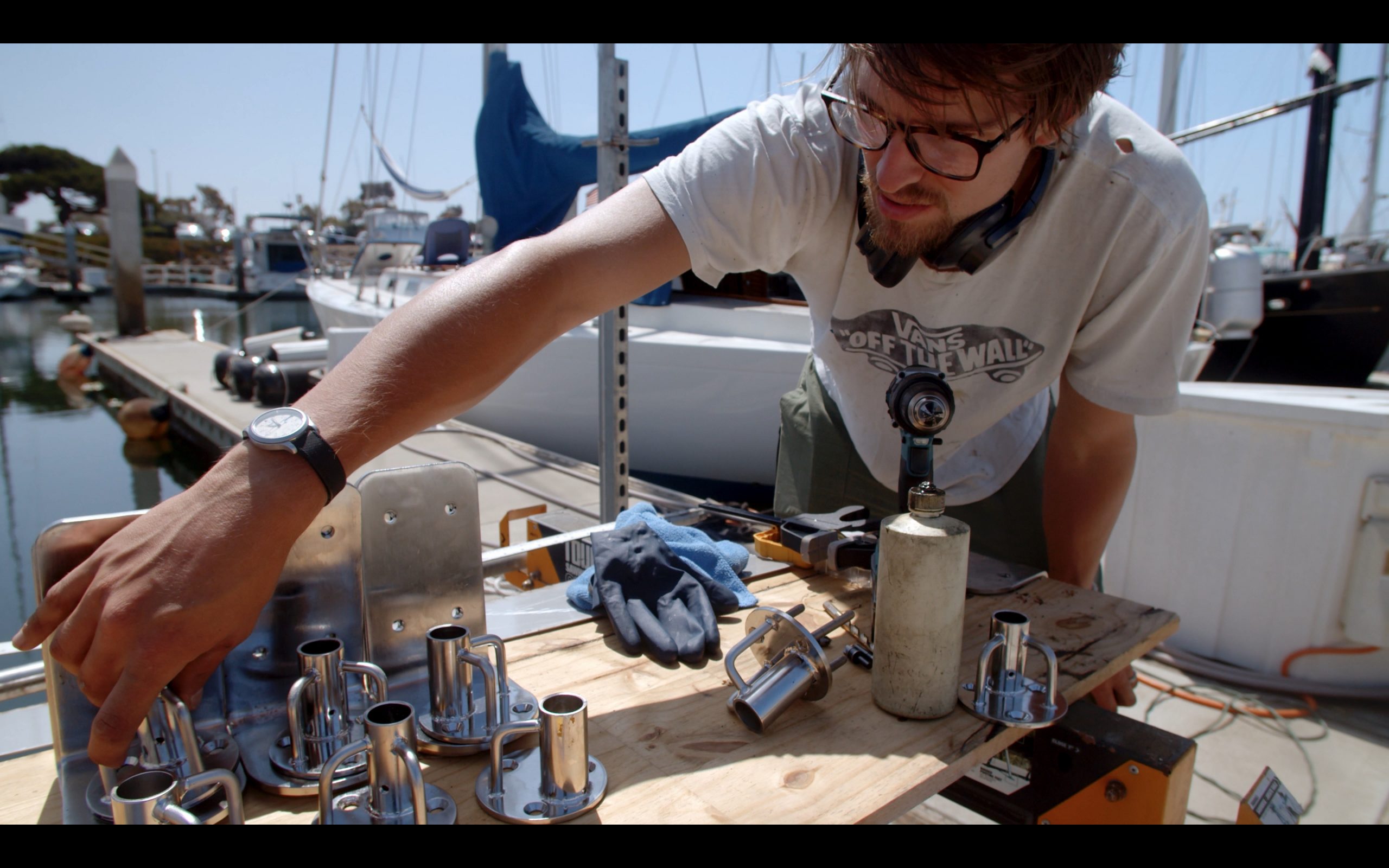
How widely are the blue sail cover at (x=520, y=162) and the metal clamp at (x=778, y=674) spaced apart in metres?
4.53

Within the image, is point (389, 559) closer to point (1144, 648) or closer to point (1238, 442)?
point (1144, 648)

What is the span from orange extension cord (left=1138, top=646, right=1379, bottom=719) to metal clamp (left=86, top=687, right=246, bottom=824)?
9.65 ft

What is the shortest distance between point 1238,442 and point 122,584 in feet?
10.4

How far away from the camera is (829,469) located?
1.78 meters

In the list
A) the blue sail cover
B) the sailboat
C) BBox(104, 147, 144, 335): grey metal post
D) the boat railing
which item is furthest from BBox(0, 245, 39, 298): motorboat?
the sailboat

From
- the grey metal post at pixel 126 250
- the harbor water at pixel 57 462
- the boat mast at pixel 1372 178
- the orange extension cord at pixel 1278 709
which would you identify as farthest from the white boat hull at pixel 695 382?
the boat mast at pixel 1372 178

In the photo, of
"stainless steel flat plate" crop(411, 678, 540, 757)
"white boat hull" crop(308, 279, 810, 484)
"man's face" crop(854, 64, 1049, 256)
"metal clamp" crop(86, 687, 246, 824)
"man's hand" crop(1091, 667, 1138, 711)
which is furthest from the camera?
"white boat hull" crop(308, 279, 810, 484)

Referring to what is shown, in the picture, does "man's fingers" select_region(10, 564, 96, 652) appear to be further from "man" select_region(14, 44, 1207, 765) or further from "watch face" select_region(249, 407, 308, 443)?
"watch face" select_region(249, 407, 308, 443)

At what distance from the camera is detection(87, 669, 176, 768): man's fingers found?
0.64m

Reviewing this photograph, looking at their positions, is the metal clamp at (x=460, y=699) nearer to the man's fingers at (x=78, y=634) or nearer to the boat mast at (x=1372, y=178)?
the man's fingers at (x=78, y=634)

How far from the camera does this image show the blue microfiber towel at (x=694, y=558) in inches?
46.6

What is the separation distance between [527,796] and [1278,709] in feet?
9.53

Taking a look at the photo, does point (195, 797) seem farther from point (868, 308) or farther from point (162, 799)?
point (868, 308)

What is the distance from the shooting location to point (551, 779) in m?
0.69
